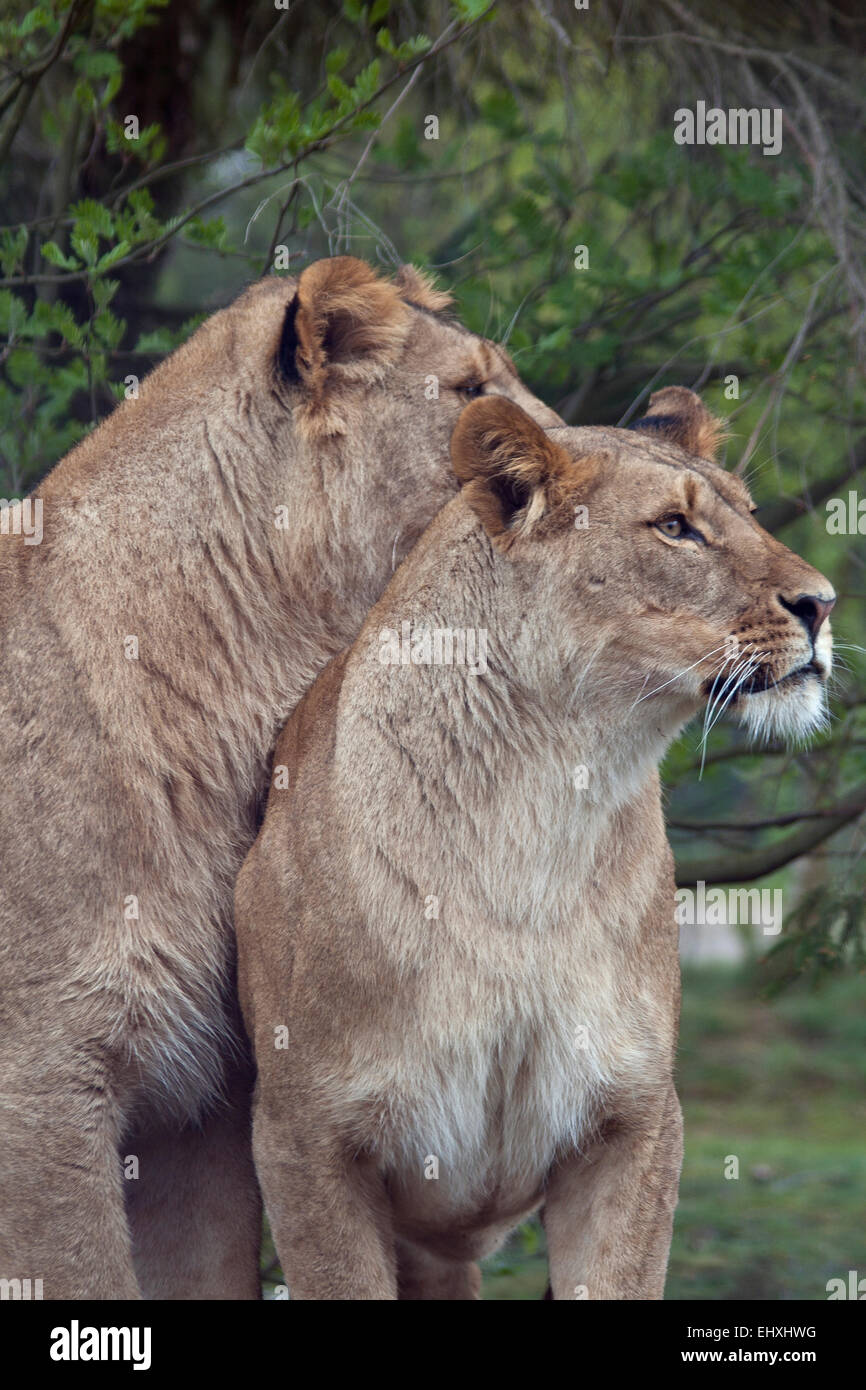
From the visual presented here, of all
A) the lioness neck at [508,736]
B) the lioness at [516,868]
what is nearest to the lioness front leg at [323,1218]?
the lioness at [516,868]

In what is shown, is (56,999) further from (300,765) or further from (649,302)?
(649,302)

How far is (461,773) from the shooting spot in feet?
11.4

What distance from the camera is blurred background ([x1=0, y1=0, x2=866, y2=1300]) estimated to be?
500cm

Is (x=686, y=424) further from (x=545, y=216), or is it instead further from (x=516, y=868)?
(x=545, y=216)

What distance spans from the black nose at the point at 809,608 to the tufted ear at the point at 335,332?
125 cm

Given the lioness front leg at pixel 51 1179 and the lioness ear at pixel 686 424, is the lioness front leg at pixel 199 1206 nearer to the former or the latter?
the lioness front leg at pixel 51 1179

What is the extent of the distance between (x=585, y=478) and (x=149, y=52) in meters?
4.12

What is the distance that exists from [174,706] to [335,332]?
941 mm

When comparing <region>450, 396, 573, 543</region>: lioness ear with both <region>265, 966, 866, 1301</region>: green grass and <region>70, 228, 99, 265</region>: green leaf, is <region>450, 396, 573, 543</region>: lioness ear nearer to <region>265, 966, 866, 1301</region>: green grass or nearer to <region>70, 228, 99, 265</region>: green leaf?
<region>70, 228, 99, 265</region>: green leaf

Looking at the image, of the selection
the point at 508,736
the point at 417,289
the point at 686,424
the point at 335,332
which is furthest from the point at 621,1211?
the point at 417,289

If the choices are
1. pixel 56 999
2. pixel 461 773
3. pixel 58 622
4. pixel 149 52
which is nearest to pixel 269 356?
pixel 58 622

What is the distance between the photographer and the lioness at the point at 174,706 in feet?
Result: 12.2

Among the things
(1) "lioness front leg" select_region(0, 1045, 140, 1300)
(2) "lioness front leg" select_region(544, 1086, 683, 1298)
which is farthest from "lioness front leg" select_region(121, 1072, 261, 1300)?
(2) "lioness front leg" select_region(544, 1086, 683, 1298)
